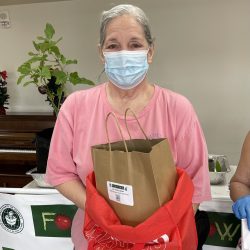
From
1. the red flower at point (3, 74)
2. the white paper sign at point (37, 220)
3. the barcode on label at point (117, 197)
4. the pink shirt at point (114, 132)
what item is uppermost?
the red flower at point (3, 74)

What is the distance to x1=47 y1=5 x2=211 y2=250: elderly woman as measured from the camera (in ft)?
3.37

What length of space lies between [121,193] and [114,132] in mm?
292

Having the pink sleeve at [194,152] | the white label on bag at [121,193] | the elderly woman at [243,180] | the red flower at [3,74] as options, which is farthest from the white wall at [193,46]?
the white label on bag at [121,193]

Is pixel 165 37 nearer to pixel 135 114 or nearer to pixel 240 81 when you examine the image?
pixel 240 81

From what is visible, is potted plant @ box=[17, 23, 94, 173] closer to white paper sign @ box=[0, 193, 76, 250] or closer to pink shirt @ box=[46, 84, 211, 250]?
white paper sign @ box=[0, 193, 76, 250]

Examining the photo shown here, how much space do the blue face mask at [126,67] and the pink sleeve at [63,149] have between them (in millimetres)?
182

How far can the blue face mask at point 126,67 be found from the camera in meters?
1.04

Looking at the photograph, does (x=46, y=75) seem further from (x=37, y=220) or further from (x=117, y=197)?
(x=117, y=197)

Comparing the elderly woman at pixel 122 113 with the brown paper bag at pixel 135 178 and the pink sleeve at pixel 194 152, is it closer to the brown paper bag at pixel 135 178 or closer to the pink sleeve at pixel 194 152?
the pink sleeve at pixel 194 152

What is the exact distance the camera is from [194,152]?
1040 mm

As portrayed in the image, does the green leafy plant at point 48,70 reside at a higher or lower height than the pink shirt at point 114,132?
higher

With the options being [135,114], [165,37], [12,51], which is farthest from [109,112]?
[12,51]

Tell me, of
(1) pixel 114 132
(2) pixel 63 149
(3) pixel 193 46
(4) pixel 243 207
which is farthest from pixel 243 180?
(3) pixel 193 46

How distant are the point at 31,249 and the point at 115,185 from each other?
3.12ft
